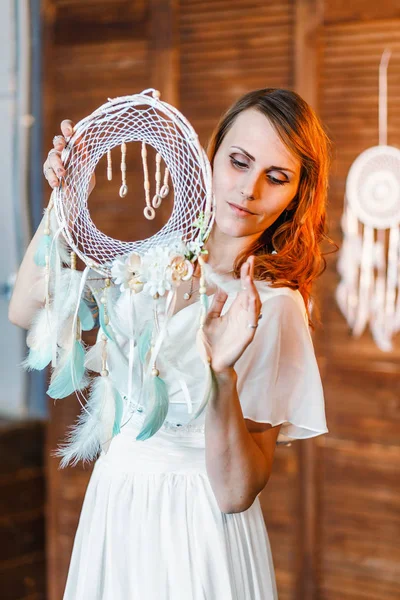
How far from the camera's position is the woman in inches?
42.3

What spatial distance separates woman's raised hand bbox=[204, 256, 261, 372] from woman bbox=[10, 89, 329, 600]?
10 centimetres

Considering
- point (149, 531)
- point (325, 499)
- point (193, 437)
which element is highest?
point (193, 437)

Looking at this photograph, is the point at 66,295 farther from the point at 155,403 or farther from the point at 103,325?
the point at 155,403

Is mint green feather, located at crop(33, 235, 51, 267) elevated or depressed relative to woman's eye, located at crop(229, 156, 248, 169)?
depressed

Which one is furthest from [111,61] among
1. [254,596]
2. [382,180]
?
[254,596]

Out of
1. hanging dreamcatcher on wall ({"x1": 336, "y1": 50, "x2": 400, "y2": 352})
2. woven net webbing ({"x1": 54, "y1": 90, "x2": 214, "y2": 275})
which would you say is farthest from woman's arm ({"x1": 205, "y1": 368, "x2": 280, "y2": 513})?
hanging dreamcatcher on wall ({"x1": 336, "y1": 50, "x2": 400, "y2": 352})

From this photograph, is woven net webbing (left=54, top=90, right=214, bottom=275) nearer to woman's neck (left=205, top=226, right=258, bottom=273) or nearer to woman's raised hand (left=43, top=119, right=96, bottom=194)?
woman's raised hand (left=43, top=119, right=96, bottom=194)

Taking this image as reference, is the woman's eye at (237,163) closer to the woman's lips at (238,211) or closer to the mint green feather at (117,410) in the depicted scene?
the woman's lips at (238,211)

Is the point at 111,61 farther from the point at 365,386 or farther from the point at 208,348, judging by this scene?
the point at 208,348

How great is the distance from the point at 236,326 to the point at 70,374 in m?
0.28

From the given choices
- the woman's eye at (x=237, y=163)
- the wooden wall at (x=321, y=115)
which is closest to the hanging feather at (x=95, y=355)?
the woman's eye at (x=237, y=163)

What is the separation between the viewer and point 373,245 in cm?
211

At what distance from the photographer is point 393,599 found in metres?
2.14

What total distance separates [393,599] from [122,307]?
1461mm
